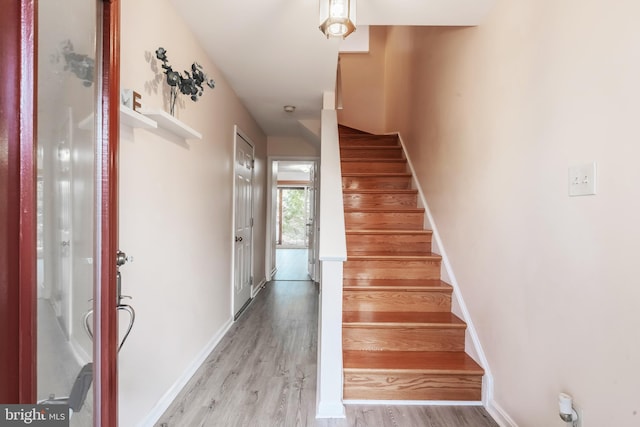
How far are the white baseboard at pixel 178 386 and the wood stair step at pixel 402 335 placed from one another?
1.04 meters

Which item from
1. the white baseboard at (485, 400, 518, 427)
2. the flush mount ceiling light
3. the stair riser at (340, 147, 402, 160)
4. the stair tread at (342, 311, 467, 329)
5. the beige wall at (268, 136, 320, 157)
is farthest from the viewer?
the beige wall at (268, 136, 320, 157)

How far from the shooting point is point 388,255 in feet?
8.29

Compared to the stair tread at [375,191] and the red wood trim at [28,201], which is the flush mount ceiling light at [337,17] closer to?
the red wood trim at [28,201]

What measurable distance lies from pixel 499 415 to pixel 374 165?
8.41ft

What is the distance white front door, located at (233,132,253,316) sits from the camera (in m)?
3.21

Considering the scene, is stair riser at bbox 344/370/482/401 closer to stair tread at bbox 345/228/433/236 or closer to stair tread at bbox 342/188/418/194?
stair tread at bbox 345/228/433/236

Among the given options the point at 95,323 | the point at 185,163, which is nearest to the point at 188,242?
the point at 185,163

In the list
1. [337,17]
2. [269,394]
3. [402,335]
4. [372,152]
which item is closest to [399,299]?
[402,335]

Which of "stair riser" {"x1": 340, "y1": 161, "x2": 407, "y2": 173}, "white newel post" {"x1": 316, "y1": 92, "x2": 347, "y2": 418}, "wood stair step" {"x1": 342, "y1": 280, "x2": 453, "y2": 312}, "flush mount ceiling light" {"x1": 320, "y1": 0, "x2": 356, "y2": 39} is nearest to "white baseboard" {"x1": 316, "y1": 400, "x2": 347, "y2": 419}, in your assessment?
"white newel post" {"x1": 316, "y1": 92, "x2": 347, "y2": 418}

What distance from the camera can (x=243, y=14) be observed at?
1785 millimetres

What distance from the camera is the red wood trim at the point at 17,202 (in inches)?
21.0

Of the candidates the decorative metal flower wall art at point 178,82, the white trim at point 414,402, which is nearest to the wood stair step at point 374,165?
the decorative metal flower wall art at point 178,82

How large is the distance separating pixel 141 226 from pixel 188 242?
580mm

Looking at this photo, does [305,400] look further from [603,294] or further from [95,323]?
[603,294]
